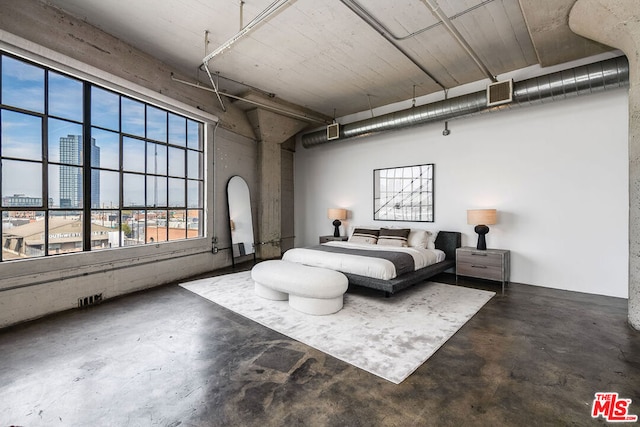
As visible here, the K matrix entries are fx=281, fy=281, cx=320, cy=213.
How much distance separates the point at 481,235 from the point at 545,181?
124 centimetres

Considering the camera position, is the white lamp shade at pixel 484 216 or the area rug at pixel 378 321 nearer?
the area rug at pixel 378 321

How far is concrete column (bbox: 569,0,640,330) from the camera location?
9.23 feet

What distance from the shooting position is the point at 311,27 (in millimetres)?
3592

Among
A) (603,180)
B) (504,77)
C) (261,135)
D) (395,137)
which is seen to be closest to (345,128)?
(395,137)

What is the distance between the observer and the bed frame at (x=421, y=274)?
369cm

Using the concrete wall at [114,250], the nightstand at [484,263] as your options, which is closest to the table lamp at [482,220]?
the nightstand at [484,263]

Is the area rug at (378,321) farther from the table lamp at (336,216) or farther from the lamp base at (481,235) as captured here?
the table lamp at (336,216)

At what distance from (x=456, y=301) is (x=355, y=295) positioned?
136cm

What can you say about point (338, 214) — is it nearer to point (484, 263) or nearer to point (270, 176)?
point (270, 176)

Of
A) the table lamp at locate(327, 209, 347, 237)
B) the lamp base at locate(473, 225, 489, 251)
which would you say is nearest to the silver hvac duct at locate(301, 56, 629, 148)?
the lamp base at locate(473, 225, 489, 251)

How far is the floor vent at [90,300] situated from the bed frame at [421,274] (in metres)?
3.39

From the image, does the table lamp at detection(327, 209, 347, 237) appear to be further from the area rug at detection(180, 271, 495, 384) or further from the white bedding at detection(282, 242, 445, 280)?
the area rug at detection(180, 271, 495, 384)

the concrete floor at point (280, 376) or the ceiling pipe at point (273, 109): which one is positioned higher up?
the ceiling pipe at point (273, 109)

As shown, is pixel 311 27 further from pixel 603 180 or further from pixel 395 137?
pixel 603 180
